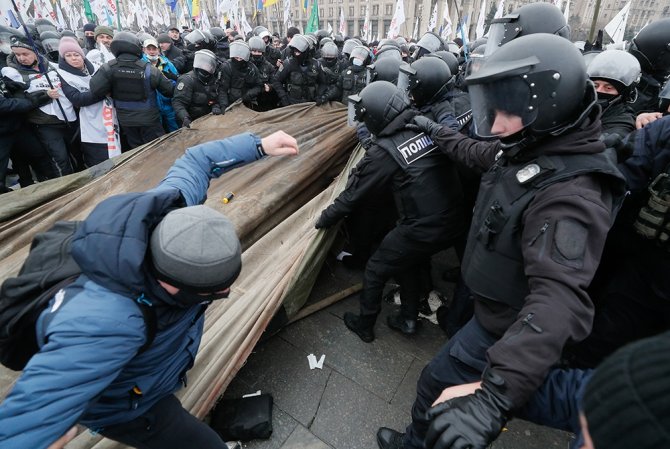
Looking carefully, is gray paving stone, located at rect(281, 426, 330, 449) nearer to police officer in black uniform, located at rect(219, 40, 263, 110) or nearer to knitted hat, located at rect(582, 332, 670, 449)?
knitted hat, located at rect(582, 332, 670, 449)

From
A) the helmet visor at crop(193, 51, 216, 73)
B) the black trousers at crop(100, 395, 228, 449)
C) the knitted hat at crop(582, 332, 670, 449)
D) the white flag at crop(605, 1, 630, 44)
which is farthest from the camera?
the white flag at crop(605, 1, 630, 44)

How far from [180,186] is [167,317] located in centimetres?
72

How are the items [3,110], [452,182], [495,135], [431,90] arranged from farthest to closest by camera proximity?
[3,110] < [431,90] < [452,182] < [495,135]

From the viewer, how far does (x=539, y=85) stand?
4.80 ft

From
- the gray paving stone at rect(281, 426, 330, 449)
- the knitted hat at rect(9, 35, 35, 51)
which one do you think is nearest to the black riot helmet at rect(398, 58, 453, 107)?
the gray paving stone at rect(281, 426, 330, 449)

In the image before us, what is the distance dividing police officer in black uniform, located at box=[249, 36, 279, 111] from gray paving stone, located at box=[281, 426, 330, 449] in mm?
5607

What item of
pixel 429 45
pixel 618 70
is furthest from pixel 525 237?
pixel 429 45

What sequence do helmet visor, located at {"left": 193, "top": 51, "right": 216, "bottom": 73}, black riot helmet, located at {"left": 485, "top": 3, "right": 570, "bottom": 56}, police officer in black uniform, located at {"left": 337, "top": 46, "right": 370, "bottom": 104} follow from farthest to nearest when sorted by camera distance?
1. police officer in black uniform, located at {"left": 337, "top": 46, "right": 370, "bottom": 104}
2. helmet visor, located at {"left": 193, "top": 51, "right": 216, "bottom": 73}
3. black riot helmet, located at {"left": 485, "top": 3, "right": 570, "bottom": 56}

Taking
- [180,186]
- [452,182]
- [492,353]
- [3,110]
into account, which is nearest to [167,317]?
[180,186]

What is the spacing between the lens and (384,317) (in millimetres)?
3260

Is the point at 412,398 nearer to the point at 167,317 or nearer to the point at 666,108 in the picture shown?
the point at 167,317

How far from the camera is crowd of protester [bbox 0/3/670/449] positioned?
3.94ft

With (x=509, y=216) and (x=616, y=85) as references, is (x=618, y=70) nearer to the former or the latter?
(x=616, y=85)

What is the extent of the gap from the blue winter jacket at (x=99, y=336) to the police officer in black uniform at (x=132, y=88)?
4.11 metres
